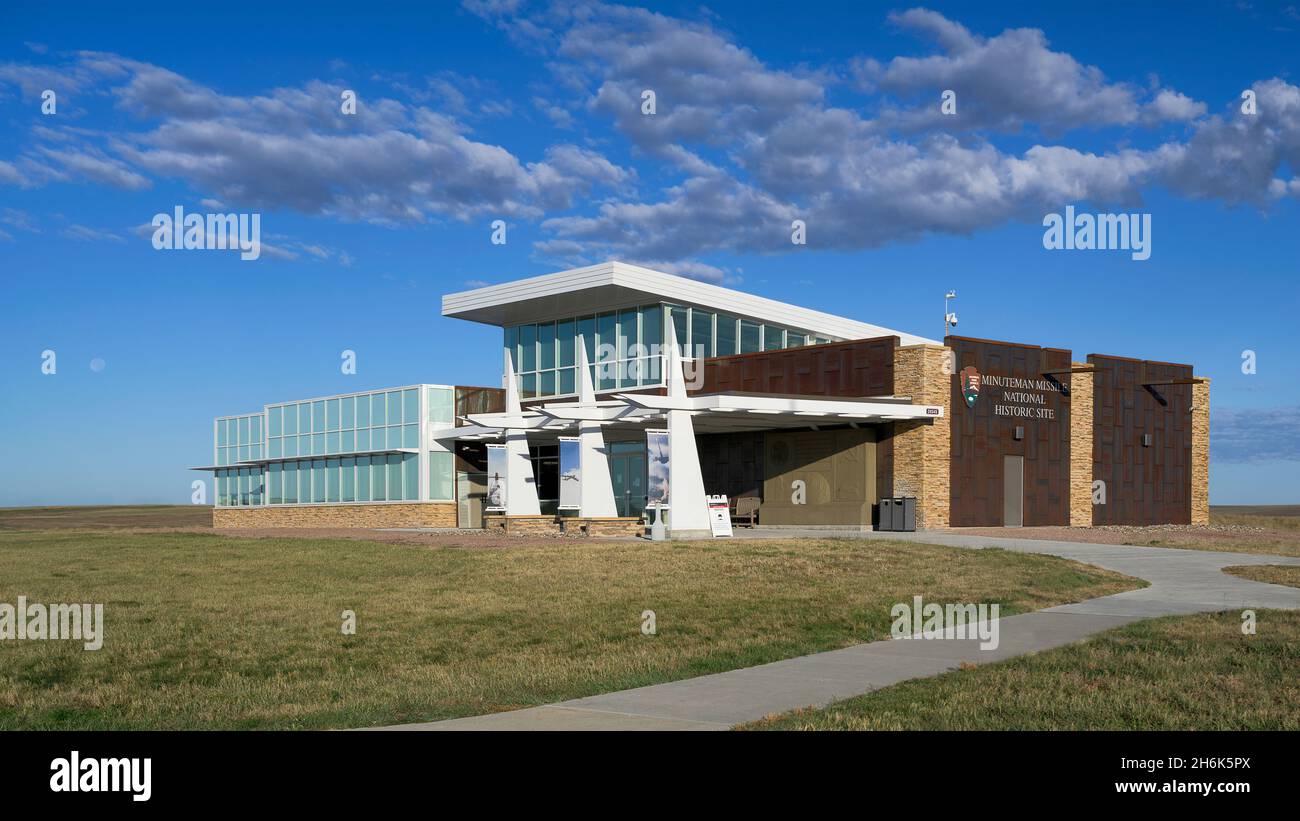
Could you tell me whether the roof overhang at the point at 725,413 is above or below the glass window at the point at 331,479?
above

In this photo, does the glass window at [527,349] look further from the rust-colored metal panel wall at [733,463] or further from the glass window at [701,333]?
the rust-colored metal panel wall at [733,463]

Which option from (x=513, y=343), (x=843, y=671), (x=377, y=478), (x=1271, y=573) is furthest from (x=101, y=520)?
(x=843, y=671)

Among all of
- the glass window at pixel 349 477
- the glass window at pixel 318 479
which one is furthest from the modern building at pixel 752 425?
the glass window at pixel 318 479

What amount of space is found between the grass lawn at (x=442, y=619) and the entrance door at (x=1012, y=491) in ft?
43.0

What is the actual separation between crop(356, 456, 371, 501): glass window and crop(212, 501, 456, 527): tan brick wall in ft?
1.53

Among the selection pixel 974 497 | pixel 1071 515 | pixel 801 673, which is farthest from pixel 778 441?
pixel 801 673

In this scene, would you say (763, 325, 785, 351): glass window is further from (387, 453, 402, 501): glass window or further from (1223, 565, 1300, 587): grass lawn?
(1223, 565, 1300, 587): grass lawn

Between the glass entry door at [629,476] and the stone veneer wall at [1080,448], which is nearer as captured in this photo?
the stone veneer wall at [1080,448]

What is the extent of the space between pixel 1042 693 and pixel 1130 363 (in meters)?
34.4

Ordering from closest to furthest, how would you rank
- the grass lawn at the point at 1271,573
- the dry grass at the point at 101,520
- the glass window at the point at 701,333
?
the grass lawn at the point at 1271,573, the glass window at the point at 701,333, the dry grass at the point at 101,520

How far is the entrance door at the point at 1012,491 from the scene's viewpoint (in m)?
34.7

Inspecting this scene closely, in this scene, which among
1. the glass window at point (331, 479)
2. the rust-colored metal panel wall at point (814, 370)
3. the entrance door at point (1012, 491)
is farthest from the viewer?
the glass window at point (331, 479)

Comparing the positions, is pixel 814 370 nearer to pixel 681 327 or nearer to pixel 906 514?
pixel 681 327
